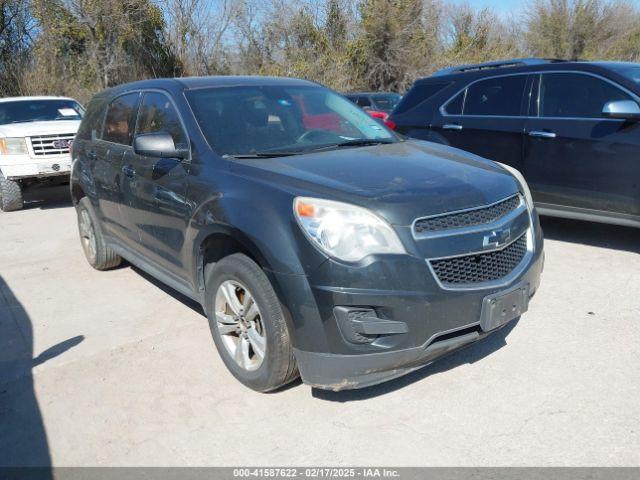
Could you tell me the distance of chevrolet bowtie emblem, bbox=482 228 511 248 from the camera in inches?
119

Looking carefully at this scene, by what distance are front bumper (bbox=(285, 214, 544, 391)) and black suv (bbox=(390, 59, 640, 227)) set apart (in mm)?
3061

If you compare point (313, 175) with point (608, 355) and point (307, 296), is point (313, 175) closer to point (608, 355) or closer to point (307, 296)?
point (307, 296)

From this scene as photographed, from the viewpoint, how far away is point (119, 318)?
4.73 m

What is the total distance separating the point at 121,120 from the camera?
4.92 meters

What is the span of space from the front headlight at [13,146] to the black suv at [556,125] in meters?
6.17

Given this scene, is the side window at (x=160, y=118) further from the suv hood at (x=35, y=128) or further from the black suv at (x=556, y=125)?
the suv hood at (x=35, y=128)

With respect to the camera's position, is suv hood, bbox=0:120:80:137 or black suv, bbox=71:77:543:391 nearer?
black suv, bbox=71:77:543:391

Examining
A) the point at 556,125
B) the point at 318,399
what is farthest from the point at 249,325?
the point at 556,125

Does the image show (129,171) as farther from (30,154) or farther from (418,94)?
(30,154)

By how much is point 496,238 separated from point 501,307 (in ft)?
1.18

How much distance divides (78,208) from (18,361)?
2.39 m

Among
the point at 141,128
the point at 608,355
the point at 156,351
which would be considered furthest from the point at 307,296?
the point at 141,128

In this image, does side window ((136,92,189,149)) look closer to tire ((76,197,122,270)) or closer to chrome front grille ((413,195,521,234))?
tire ((76,197,122,270))

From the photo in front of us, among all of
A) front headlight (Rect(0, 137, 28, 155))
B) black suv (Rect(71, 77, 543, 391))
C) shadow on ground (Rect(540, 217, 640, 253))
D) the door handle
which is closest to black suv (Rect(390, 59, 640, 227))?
the door handle
